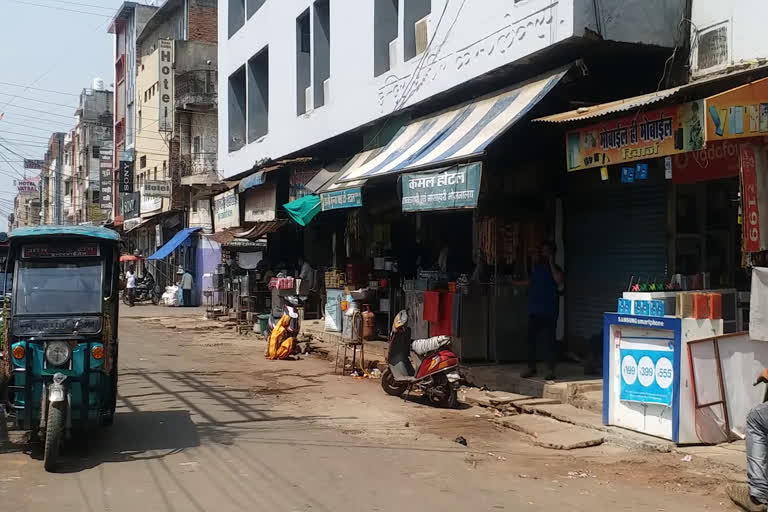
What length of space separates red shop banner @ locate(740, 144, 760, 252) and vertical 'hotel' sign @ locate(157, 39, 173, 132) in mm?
33159

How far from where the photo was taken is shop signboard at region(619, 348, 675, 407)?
7.50m

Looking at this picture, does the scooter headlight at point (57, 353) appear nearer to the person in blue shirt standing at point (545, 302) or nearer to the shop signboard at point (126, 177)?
the person in blue shirt standing at point (545, 302)

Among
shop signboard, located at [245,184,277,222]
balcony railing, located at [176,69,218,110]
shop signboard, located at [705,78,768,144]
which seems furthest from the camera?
balcony railing, located at [176,69,218,110]

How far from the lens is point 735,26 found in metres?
8.93

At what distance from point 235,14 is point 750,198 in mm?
21683

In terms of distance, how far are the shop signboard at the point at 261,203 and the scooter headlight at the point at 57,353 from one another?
13318 millimetres

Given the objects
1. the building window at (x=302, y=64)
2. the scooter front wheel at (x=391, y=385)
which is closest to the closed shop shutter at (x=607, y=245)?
the scooter front wheel at (x=391, y=385)

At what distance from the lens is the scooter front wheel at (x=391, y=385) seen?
10.9m

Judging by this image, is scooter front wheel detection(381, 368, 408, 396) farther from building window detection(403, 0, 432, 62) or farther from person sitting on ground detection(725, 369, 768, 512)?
building window detection(403, 0, 432, 62)

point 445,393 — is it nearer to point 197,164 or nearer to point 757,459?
A: point 757,459

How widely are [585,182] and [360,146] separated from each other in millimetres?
7644

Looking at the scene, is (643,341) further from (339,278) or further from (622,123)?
(339,278)

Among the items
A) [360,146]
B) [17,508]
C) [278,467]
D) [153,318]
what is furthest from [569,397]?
[153,318]

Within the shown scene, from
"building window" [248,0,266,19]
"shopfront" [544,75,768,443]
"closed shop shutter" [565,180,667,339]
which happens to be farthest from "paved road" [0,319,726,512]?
"building window" [248,0,266,19]
